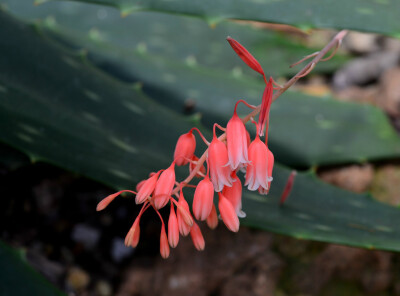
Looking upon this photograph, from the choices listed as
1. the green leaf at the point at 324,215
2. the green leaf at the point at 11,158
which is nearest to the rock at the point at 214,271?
the green leaf at the point at 324,215

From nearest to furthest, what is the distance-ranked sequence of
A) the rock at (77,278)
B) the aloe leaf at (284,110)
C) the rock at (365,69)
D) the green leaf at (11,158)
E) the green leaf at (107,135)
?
the green leaf at (107,135) < the green leaf at (11,158) < the rock at (77,278) < the aloe leaf at (284,110) < the rock at (365,69)

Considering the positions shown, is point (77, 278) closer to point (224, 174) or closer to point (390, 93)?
point (224, 174)

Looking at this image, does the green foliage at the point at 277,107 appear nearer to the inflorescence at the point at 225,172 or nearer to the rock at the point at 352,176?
the rock at the point at 352,176

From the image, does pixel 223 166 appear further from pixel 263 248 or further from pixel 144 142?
pixel 263 248

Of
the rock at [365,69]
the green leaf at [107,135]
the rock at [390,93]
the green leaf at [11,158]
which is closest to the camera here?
the green leaf at [107,135]

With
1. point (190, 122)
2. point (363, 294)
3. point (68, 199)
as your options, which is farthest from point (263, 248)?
point (68, 199)

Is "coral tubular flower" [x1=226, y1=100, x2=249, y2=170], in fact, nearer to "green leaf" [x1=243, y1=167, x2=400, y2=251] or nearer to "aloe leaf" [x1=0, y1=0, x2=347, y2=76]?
"green leaf" [x1=243, y1=167, x2=400, y2=251]

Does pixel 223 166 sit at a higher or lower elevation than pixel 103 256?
higher
